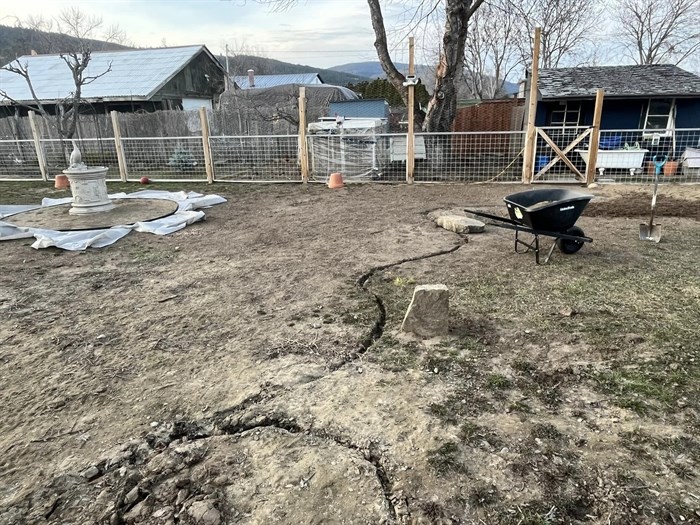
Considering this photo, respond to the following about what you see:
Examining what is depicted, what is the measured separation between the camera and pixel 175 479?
2.04m

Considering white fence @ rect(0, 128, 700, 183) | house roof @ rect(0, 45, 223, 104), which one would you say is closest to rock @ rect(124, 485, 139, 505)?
white fence @ rect(0, 128, 700, 183)

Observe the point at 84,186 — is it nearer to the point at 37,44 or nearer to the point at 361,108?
the point at 361,108

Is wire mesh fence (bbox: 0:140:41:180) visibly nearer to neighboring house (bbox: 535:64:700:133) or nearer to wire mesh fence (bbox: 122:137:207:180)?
wire mesh fence (bbox: 122:137:207:180)

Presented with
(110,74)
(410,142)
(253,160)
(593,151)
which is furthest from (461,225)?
(110,74)

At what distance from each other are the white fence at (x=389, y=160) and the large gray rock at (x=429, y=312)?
7786mm

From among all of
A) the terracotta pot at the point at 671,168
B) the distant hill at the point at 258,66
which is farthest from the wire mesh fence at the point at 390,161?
the distant hill at the point at 258,66

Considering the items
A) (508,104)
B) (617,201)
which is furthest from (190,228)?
(508,104)

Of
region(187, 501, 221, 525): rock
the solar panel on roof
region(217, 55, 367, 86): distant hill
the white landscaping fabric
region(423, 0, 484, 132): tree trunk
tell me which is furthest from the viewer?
region(217, 55, 367, 86): distant hill

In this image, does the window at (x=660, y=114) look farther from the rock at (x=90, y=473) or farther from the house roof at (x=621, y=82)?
the rock at (x=90, y=473)

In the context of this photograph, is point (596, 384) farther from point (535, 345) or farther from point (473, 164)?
point (473, 164)

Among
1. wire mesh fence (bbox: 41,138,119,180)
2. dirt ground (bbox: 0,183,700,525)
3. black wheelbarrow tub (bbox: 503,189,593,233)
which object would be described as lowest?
dirt ground (bbox: 0,183,700,525)

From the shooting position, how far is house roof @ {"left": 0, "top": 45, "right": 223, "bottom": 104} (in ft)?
63.6

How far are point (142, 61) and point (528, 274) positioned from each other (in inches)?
929

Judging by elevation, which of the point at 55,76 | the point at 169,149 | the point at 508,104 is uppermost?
the point at 55,76
